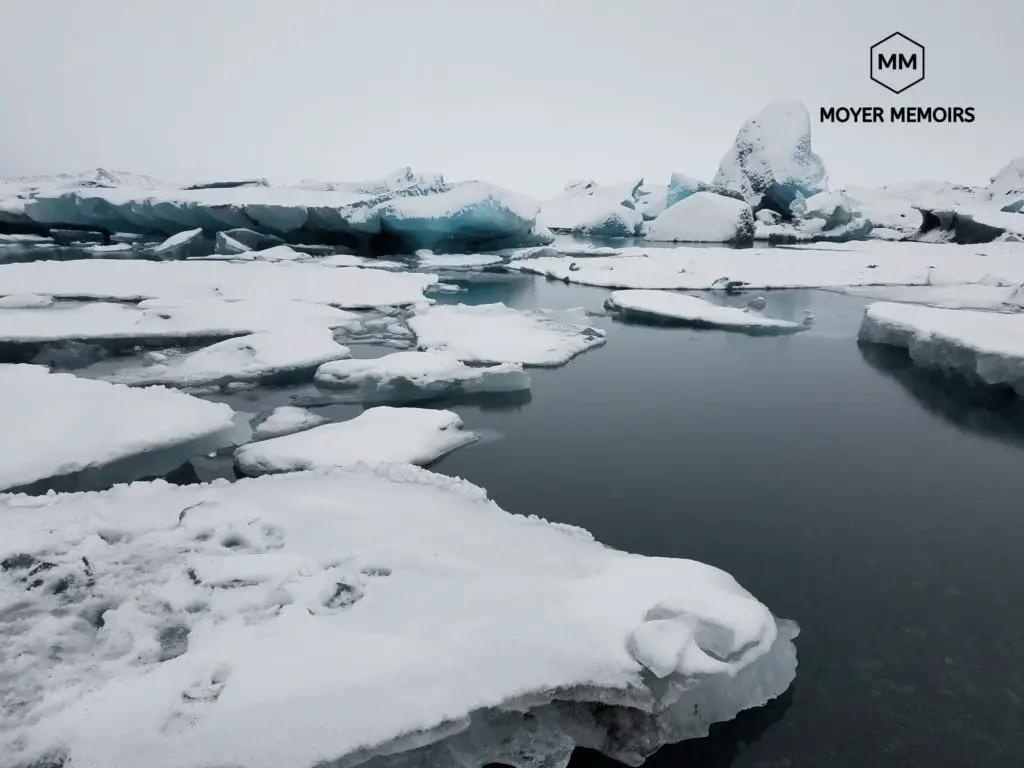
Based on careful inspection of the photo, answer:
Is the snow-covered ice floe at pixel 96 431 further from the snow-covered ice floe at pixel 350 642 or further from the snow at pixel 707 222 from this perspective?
the snow at pixel 707 222

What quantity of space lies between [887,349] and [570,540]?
500 centimetres

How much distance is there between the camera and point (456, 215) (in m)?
12.5

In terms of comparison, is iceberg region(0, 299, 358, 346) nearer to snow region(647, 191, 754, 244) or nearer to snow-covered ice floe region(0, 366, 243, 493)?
snow-covered ice floe region(0, 366, 243, 493)

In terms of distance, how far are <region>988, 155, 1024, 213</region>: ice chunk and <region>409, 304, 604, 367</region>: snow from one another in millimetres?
28756

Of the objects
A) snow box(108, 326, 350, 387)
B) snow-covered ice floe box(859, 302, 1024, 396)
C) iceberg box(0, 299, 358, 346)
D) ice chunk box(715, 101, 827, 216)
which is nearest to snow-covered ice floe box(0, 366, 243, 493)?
snow box(108, 326, 350, 387)

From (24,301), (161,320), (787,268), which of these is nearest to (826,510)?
(161,320)

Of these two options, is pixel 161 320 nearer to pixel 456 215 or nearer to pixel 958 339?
pixel 958 339

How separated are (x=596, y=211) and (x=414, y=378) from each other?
23762mm

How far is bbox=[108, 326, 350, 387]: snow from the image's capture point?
430 cm

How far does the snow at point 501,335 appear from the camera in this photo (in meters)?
5.20

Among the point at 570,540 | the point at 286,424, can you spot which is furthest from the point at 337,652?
the point at 286,424

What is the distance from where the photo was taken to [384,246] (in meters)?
14.9

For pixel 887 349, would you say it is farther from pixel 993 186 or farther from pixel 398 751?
pixel 993 186

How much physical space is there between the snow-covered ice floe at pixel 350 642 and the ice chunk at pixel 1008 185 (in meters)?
32.4
